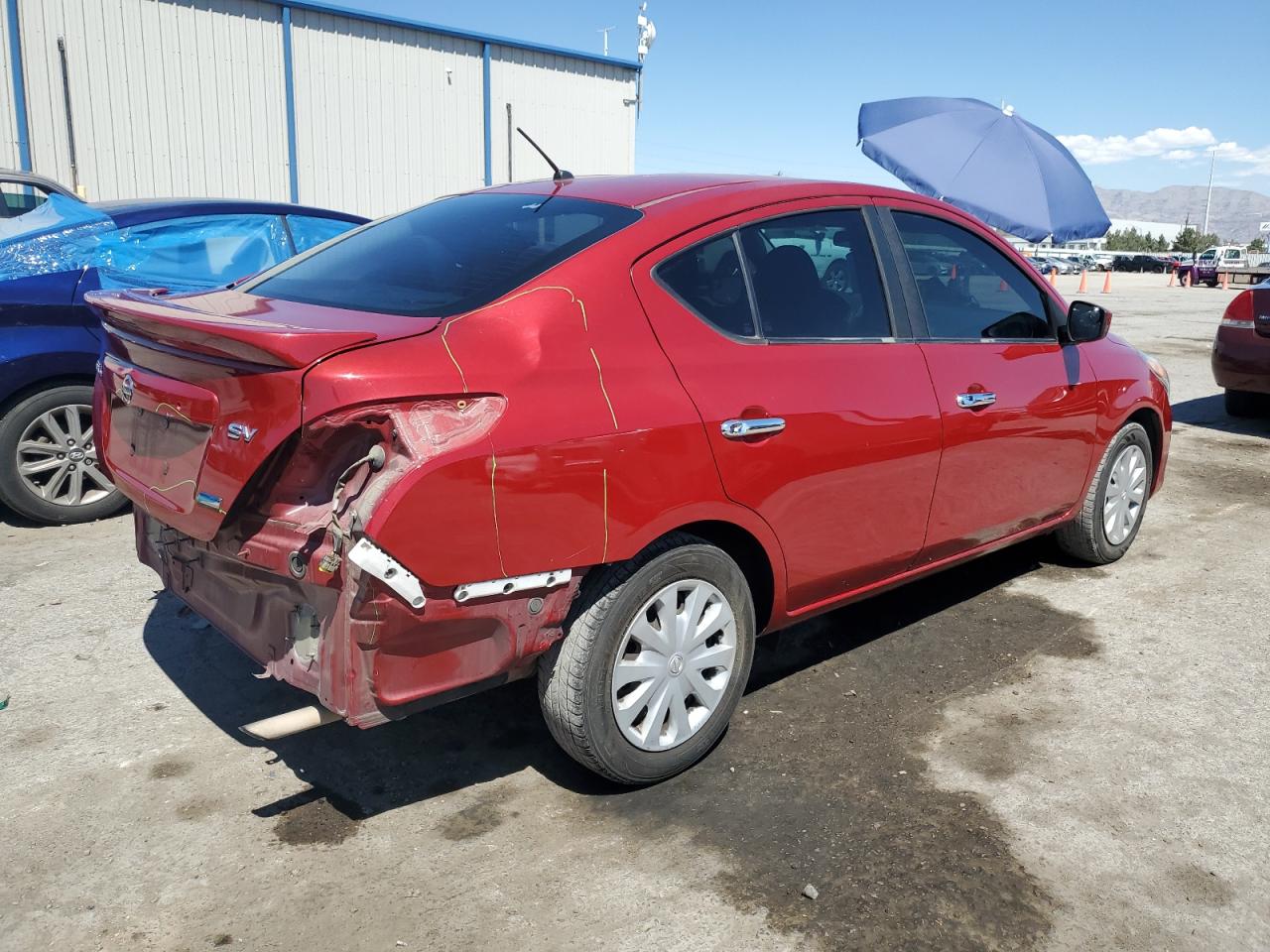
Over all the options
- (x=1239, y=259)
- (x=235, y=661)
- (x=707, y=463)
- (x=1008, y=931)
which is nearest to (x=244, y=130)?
(x=235, y=661)

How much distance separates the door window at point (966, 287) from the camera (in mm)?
3846

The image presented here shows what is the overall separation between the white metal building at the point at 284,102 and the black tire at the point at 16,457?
9.74 metres

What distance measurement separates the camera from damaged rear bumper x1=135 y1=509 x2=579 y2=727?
2457 mm

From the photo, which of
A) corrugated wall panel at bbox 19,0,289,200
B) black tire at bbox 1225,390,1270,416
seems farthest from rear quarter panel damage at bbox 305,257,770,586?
corrugated wall panel at bbox 19,0,289,200

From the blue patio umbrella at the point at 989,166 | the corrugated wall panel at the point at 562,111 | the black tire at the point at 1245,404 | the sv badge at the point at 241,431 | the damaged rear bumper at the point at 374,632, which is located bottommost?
the black tire at the point at 1245,404

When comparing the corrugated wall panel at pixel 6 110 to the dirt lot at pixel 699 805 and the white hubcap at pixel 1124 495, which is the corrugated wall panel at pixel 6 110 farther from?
the white hubcap at pixel 1124 495

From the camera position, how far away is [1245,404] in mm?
9336

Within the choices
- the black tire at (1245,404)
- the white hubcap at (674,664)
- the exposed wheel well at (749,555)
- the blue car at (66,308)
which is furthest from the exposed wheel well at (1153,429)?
the blue car at (66,308)

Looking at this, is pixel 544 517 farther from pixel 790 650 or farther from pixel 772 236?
pixel 790 650

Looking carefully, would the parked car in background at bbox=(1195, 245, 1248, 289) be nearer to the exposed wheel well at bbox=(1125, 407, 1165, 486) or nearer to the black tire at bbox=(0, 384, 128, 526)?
the exposed wheel well at bbox=(1125, 407, 1165, 486)

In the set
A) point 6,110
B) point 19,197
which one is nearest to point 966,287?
point 19,197

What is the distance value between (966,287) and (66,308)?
4304 mm

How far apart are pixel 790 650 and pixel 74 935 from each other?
2629 mm

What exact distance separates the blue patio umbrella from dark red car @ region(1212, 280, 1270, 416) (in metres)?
2.72
